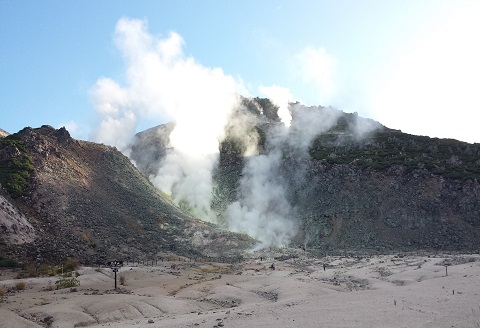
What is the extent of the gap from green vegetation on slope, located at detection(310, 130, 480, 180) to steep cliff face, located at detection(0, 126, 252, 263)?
29.3 m

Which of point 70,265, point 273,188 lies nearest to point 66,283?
point 70,265

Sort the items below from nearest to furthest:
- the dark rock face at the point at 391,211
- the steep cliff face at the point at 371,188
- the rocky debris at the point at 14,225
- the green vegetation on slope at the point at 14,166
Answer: the rocky debris at the point at 14,225, the green vegetation on slope at the point at 14,166, the dark rock face at the point at 391,211, the steep cliff face at the point at 371,188

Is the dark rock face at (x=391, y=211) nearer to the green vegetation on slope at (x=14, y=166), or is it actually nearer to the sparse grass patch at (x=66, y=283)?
the sparse grass patch at (x=66, y=283)

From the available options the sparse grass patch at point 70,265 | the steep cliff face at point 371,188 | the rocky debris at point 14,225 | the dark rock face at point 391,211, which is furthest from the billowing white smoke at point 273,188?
the rocky debris at point 14,225

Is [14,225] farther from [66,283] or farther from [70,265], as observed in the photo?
[66,283]

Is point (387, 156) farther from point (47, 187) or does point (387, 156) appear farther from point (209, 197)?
point (47, 187)

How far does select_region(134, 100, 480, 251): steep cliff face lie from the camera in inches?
2410

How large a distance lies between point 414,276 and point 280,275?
11.1 metres

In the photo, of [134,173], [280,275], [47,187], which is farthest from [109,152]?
[280,275]

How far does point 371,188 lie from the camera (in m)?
69.5

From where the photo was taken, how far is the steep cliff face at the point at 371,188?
201 feet

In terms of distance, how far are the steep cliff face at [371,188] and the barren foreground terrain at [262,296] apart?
16.5 metres

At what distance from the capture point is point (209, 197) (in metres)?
79.4

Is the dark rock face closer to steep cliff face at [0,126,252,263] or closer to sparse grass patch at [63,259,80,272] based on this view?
steep cliff face at [0,126,252,263]
